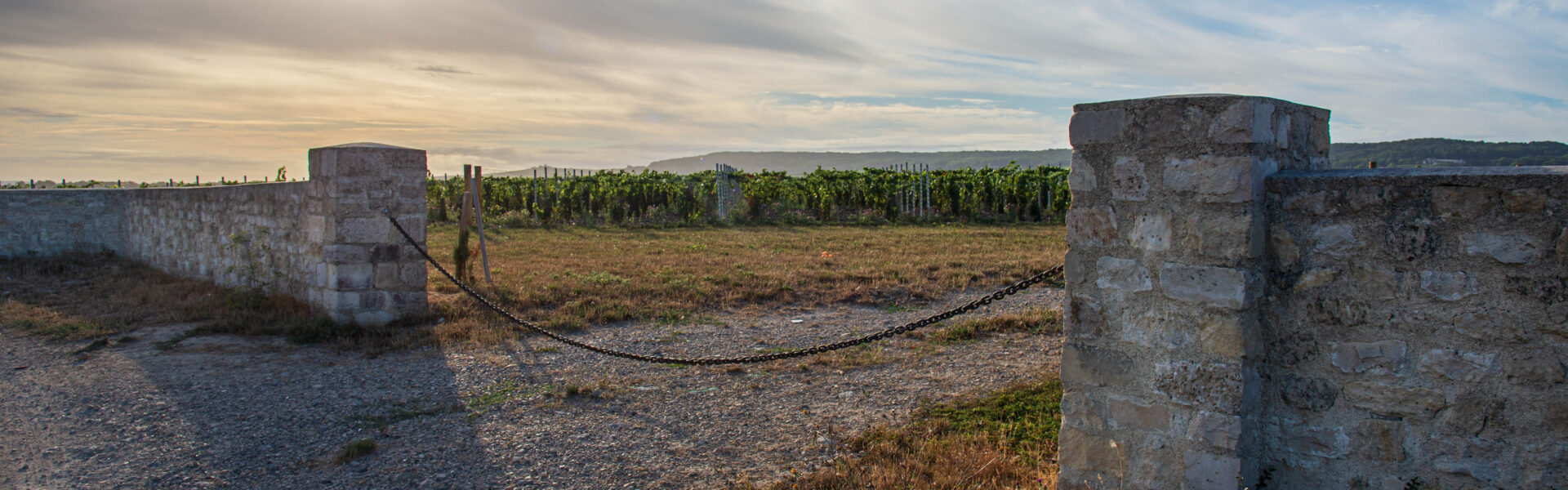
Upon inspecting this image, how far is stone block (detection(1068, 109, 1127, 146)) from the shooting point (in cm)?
316

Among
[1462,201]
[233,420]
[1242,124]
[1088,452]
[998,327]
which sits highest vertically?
[1242,124]

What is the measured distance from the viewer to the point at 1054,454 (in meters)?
4.35

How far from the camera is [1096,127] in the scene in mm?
3236

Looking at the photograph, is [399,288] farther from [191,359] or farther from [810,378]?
[810,378]

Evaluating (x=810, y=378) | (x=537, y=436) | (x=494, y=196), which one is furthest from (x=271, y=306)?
(x=494, y=196)

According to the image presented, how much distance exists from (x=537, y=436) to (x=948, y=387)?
2.75 metres

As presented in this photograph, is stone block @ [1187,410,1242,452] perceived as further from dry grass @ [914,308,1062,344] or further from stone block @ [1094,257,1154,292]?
dry grass @ [914,308,1062,344]

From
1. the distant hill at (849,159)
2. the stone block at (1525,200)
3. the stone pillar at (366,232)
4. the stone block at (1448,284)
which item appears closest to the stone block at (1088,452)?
the stone block at (1448,284)

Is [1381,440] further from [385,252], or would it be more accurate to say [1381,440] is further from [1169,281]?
[385,252]

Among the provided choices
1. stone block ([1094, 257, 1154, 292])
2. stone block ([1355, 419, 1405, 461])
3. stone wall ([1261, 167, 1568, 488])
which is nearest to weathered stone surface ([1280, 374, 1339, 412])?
stone wall ([1261, 167, 1568, 488])

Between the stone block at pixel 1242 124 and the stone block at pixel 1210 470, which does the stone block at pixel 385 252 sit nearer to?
the stone block at pixel 1210 470

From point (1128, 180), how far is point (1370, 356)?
98 cm

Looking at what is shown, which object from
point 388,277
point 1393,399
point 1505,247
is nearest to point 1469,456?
point 1393,399

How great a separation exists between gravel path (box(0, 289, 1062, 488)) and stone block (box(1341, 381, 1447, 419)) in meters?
2.44
